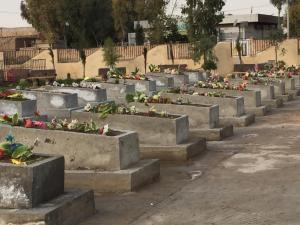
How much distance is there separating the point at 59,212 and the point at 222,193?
8.23 feet

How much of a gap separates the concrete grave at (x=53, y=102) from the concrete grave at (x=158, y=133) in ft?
10.7

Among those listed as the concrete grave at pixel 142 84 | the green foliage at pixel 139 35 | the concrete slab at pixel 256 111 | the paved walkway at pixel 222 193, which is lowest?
the paved walkway at pixel 222 193

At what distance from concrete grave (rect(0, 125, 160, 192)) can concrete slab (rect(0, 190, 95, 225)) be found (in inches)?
41.8

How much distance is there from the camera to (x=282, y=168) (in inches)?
359

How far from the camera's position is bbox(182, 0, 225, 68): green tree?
34938mm

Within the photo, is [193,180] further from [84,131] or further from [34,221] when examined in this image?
[34,221]

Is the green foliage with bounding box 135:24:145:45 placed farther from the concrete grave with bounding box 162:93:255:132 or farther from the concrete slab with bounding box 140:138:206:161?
the concrete slab with bounding box 140:138:206:161

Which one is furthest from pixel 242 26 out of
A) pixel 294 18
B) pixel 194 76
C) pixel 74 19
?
pixel 194 76

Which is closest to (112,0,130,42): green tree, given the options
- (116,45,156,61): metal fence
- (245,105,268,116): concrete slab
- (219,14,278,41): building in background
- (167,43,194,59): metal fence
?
(219,14,278,41): building in background

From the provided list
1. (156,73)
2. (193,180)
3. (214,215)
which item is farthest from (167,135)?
(156,73)

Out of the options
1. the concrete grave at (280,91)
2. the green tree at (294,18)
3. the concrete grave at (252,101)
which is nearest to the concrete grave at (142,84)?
the concrete grave at (252,101)

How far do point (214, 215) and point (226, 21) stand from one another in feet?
173

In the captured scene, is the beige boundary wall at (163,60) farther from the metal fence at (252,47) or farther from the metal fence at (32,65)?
the metal fence at (252,47)

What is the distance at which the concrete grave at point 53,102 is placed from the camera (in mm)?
13594
